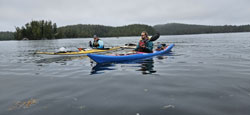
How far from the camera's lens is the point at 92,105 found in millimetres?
4371

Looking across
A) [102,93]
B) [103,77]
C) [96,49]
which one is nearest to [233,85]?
[102,93]

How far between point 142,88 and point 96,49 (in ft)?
36.7

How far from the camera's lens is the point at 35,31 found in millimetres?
93188

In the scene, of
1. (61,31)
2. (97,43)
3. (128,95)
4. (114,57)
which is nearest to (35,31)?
(61,31)

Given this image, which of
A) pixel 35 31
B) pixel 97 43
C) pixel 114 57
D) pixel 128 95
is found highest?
pixel 35 31

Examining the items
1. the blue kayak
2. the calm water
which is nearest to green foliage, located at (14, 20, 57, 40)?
the blue kayak

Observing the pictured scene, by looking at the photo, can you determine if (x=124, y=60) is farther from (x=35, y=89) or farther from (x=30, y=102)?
(x=30, y=102)

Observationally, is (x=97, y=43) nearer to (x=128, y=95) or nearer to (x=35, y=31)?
(x=128, y=95)

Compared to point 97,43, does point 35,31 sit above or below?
above

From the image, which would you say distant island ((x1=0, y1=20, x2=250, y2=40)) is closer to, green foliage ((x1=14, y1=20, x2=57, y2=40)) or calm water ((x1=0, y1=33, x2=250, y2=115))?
green foliage ((x1=14, y1=20, x2=57, y2=40))

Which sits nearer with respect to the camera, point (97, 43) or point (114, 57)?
point (114, 57)

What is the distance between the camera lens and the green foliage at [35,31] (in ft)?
307

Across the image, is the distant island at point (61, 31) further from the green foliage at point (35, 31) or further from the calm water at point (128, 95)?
the calm water at point (128, 95)

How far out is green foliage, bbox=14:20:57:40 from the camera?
93.4 metres
